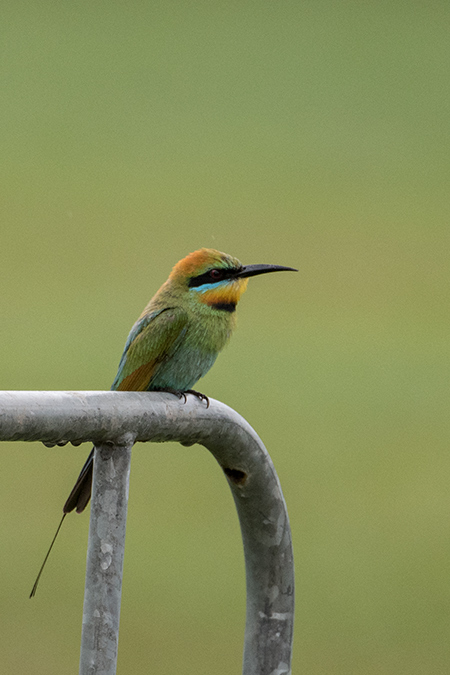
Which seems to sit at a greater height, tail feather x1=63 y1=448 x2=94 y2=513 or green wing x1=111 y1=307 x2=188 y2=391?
green wing x1=111 y1=307 x2=188 y2=391

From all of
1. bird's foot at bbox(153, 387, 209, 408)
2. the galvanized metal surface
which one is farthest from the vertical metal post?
bird's foot at bbox(153, 387, 209, 408)

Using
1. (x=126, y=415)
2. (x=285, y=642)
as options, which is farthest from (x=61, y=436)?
(x=285, y=642)

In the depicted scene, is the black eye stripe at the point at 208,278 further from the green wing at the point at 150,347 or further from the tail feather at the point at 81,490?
the tail feather at the point at 81,490

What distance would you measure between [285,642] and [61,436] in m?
0.33

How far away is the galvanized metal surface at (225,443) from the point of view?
48 centimetres

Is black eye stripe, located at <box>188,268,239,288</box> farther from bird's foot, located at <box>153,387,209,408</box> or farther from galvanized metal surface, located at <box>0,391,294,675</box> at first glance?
galvanized metal surface, located at <box>0,391,294,675</box>

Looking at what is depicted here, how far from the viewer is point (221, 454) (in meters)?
0.68

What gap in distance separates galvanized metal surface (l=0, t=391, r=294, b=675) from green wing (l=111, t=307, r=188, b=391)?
0.59 meters

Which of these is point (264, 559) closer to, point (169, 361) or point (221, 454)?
point (221, 454)

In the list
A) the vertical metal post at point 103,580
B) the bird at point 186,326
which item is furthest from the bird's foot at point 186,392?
the vertical metal post at point 103,580

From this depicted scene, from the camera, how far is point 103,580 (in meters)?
0.52

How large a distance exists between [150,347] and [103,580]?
0.78m

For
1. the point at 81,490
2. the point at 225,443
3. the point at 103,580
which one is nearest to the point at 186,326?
the point at 81,490

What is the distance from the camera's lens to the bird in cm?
129
